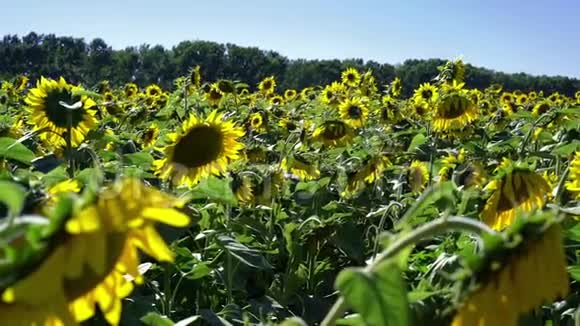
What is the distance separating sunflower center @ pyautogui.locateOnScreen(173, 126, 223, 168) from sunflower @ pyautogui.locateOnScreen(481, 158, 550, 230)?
1.03m

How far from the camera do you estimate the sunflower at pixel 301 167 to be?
11.5ft

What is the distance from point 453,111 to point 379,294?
3.28 metres

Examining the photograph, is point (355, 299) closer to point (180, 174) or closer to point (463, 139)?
point (180, 174)

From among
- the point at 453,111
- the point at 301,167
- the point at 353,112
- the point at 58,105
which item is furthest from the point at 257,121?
the point at 58,105

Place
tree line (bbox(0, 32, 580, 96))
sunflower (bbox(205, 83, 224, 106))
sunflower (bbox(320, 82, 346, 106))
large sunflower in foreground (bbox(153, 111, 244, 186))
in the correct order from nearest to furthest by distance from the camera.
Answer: large sunflower in foreground (bbox(153, 111, 244, 186)) < sunflower (bbox(205, 83, 224, 106)) < sunflower (bbox(320, 82, 346, 106)) < tree line (bbox(0, 32, 580, 96))

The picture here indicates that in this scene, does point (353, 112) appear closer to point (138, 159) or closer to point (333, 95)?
point (333, 95)

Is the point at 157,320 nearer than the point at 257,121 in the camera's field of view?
Yes

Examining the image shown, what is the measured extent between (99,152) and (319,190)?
0.88 m

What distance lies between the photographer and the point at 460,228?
834 mm

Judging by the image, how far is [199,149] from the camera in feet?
8.71

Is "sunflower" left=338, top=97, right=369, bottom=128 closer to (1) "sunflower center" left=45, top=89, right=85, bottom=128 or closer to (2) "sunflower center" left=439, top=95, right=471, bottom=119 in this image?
(2) "sunflower center" left=439, top=95, right=471, bottom=119

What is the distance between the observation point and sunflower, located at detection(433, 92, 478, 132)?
13.0 feet

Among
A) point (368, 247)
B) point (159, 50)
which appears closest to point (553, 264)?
point (368, 247)

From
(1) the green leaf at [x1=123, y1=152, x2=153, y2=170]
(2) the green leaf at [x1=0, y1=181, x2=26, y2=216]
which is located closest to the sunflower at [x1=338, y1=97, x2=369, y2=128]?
(1) the green leaf at [x1=123, y1=152, x2=153, y2=170]
